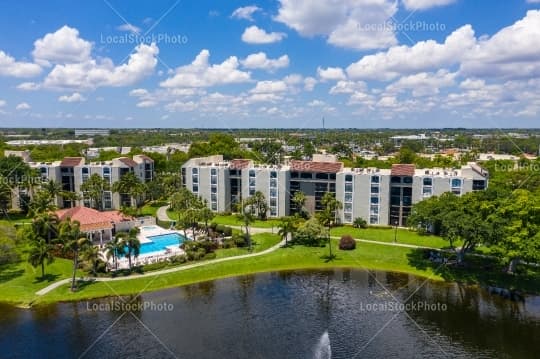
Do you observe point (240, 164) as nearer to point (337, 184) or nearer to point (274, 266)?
point (337, 184)

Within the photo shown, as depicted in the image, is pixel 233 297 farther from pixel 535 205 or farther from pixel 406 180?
pixel 406 180

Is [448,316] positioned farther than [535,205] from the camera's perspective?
No

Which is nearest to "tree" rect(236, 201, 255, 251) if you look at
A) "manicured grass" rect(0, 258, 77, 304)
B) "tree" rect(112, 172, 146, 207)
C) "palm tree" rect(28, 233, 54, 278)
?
"tree" rect(112, 172, 146, 207)

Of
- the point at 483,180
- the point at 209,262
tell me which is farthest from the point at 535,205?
the point at 209,262

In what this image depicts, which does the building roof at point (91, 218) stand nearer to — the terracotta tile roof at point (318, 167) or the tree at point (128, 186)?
the tree at point (128, 186)

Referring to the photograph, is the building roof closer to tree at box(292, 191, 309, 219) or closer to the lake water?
the lake water

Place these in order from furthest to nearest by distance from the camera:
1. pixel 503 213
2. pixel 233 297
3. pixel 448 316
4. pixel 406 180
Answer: pixel 406 180
pixel 503 213
pixel 233 297
pixel 448 316

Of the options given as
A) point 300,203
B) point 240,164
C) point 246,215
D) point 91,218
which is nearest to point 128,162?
point 240,164
